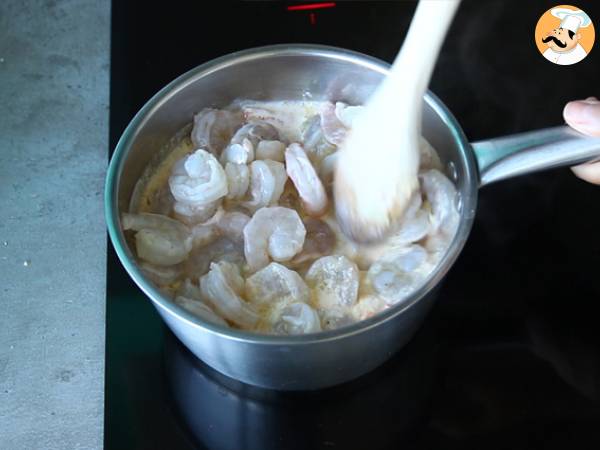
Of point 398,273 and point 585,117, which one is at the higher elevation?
point 585,117

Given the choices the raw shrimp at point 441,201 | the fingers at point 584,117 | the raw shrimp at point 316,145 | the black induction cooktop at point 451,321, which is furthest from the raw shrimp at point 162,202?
the fingers at point 584,117

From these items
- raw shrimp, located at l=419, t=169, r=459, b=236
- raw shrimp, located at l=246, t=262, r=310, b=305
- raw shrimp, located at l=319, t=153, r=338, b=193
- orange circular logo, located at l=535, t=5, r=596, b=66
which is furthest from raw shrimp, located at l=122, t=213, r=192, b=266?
orange circular logo, located at l=535, t=5, r=596, b=66

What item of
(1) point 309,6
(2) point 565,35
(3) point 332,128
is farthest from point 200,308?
(2) point 565,35

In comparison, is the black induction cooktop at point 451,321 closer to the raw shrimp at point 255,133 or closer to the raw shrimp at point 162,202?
the raw shrimp at point 162,202

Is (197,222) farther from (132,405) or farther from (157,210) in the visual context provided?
(132,405)

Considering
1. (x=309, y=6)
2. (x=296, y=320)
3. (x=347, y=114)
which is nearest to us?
(x=296, y=320)

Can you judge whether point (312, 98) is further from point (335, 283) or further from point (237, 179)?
point (335, 283)

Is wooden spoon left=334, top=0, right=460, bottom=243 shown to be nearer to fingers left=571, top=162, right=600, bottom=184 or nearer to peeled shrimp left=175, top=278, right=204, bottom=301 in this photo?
peeled shrimp left=175, top=278, right=204, bottom=301
